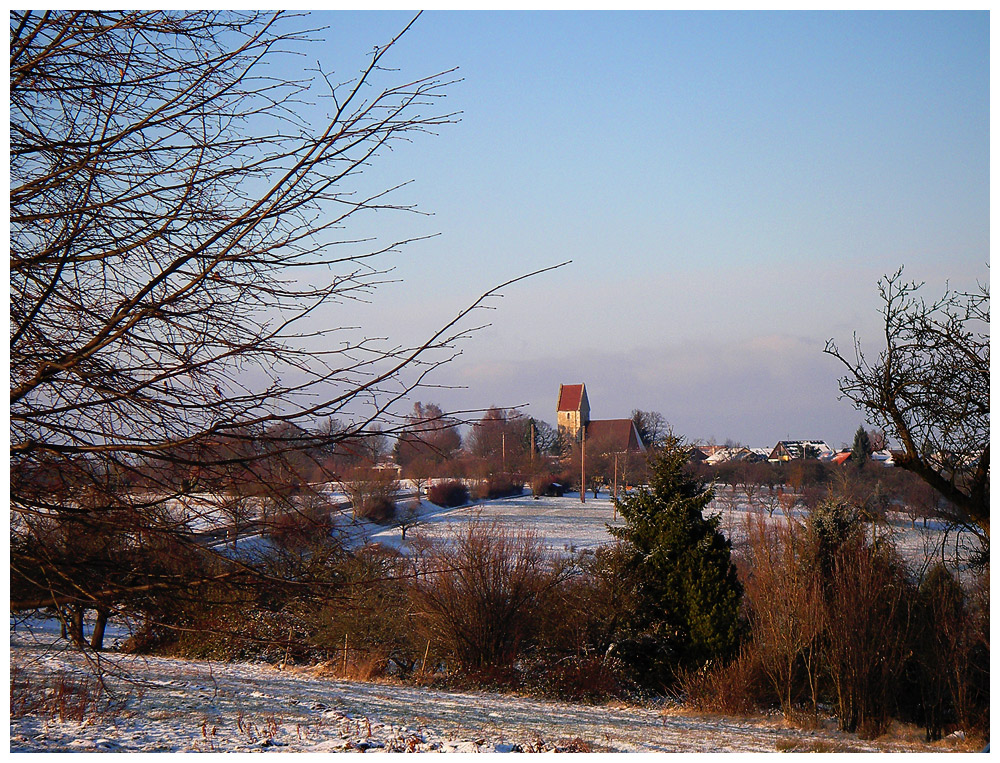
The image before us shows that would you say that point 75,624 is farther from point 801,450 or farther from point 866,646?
point 801,450

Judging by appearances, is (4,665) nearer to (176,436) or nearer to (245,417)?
(176,436)

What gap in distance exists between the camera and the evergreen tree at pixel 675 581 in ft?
42.6

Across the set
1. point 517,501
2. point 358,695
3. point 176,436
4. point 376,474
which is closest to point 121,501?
point 176,436

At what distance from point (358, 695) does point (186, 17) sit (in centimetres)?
861

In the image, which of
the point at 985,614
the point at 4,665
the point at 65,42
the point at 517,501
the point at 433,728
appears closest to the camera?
the point at 4,665

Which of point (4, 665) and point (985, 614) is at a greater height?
point (4, 665)

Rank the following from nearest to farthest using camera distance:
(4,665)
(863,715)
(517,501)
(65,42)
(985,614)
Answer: (4,665) < (65,42) < (985,614) < (863,715) < (517,501)

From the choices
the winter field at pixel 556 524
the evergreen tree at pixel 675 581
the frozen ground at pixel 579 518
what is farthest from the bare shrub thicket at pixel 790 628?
the frozen ground at pixel 579 518

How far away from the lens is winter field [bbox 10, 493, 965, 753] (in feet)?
13.6

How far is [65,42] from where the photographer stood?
8.80ft

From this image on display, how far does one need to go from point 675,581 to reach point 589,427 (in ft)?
102

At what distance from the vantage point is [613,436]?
145 ft

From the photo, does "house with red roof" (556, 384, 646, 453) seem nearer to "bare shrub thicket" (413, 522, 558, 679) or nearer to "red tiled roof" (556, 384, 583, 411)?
"red tiled roof" (556, 384, 583, 411)

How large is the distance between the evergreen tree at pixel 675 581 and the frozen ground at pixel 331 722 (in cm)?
145
